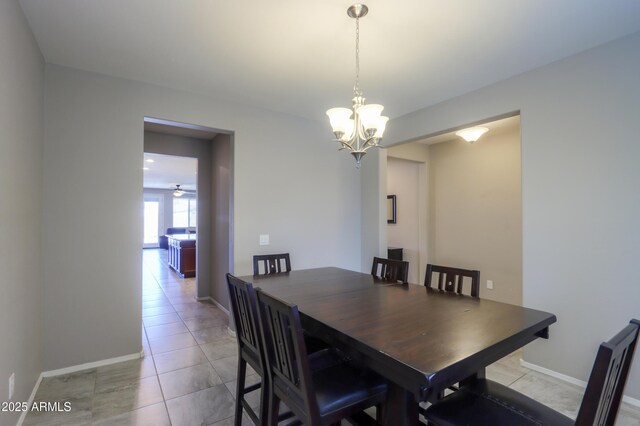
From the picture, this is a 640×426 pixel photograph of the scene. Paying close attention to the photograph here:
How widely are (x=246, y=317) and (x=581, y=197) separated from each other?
2683mm

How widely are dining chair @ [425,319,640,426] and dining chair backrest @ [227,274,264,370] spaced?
0.91 meters

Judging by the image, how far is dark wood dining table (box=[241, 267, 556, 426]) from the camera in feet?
3.68

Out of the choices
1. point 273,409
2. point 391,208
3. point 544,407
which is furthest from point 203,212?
point 544,407

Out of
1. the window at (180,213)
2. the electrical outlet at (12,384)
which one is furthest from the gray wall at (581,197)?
the window at (180,213)

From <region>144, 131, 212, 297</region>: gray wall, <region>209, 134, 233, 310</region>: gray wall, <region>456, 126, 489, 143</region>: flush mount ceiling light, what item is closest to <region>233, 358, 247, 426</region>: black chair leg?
<region>209, 134, 233, 310</region>: gray wall

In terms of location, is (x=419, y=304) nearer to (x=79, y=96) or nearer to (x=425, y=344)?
(x=425, y=344)

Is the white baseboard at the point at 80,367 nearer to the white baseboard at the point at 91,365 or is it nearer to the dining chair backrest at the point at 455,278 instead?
the white baseboard at the point at 91,365

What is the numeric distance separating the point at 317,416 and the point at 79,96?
3166 mm

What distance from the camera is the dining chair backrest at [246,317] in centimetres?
161

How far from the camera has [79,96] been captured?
8.79 feet

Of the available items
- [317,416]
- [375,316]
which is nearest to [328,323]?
[375,316]

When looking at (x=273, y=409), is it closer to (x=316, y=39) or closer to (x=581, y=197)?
(x=316, y=39)

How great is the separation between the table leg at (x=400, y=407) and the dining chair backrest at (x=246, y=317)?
2.26 feet

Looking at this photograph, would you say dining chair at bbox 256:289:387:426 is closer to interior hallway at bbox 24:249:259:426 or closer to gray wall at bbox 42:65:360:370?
interior hallway at bbox 24:249:259:426
